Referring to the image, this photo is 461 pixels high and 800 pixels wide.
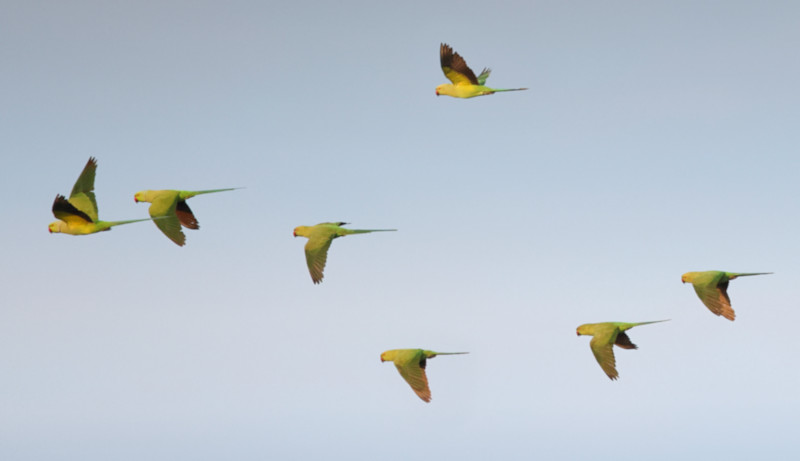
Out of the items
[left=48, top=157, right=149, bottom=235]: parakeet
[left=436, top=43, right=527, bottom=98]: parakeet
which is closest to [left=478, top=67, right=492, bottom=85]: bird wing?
[left=436, top=43, right=527, bottom=98]: parakeet

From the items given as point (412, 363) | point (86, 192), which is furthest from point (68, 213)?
point (412, 363)

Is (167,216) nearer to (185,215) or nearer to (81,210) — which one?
(185,215)

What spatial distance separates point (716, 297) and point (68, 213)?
1081 inches

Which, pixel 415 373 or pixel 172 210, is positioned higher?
pixel 172 210

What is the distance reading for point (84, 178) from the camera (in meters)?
41.1

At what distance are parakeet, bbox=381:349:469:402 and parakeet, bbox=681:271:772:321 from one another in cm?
1184

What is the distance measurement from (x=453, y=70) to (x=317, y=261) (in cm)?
1099

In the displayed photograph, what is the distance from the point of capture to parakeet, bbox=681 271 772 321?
39.1 metres

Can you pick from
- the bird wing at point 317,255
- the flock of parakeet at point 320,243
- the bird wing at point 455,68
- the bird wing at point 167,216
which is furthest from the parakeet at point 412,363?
the bird wing at point 455,68

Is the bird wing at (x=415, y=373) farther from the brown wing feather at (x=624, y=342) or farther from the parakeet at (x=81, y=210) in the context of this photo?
the parakeet at (x=81, y=210)

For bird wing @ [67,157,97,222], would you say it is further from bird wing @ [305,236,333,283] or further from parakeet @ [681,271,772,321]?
parakeet @ [681,271,772,321]

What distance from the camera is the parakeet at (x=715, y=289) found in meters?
39.1

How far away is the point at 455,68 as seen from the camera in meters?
42.2

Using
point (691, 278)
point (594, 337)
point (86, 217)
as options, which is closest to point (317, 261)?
point (86, 217)
